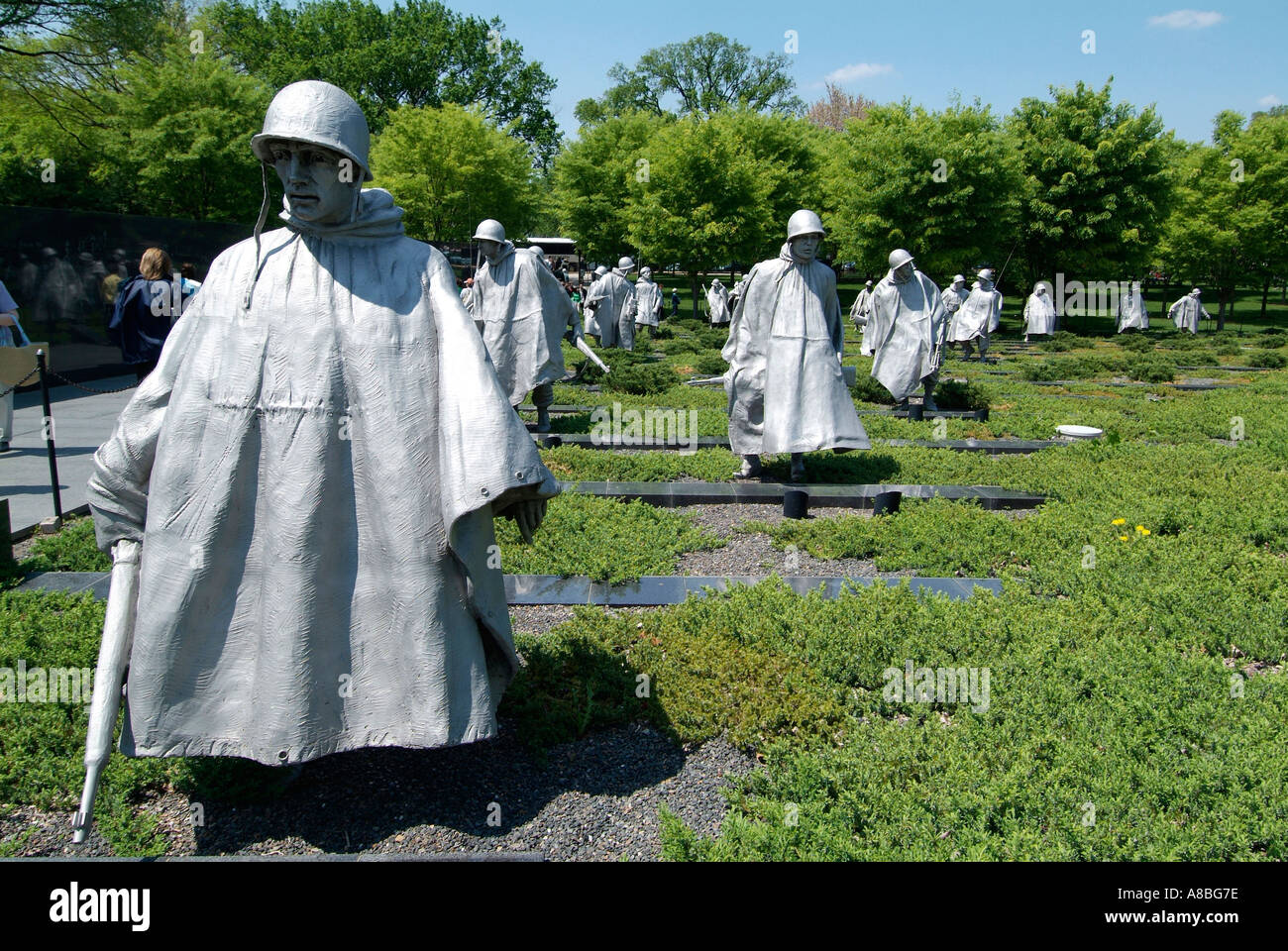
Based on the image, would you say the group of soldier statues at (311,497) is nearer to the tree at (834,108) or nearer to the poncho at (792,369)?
the poncho at (792,369)

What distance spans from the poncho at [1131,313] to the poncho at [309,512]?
33.5 metres

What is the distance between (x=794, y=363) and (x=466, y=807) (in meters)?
5.89

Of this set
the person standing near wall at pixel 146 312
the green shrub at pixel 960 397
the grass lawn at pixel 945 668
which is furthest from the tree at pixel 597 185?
the grass lawn at pixel 945 668

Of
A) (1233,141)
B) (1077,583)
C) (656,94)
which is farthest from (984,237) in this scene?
(656,94)

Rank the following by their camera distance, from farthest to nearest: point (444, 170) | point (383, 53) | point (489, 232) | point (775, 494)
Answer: point (383, 53), point (444, 170), point (489, 232), point (775, 494)

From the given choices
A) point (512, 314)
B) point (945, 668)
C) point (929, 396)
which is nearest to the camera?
point (945, 668)

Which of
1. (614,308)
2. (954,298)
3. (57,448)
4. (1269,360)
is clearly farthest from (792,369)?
(954,298)

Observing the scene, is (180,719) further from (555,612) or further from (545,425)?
(545,425)

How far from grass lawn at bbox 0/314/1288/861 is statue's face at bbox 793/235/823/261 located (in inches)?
94.9

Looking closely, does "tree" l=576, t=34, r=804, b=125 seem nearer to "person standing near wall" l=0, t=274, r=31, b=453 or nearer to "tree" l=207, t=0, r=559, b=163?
"tree" l=207, t=0, r=559, b=163

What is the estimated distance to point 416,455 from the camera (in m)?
3.03

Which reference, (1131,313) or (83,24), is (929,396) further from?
(1131,313)

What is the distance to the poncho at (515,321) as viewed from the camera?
10.8 metres

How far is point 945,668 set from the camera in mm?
4539
